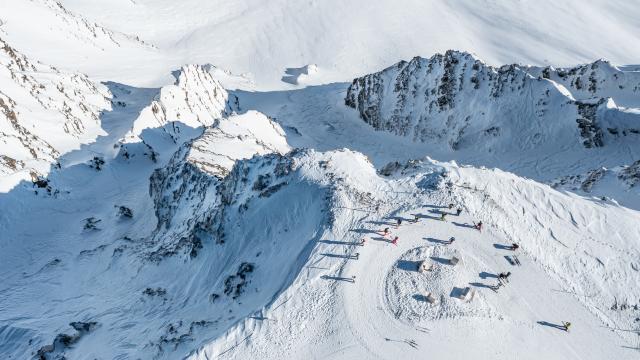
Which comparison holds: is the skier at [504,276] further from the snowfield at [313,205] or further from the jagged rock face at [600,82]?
the jagged rock face at [600,82]

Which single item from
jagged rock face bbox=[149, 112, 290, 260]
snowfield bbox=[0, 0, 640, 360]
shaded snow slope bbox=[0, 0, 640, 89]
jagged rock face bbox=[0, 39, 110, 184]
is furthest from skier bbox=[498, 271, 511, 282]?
A: shaded snow slope bbox=[0, 0, 640, 89]

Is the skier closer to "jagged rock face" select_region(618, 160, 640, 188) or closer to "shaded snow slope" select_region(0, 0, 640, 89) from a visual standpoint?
"jagged rock face" select_region(618, 160, 640, 188)

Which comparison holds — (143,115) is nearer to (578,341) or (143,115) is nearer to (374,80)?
(374,80)

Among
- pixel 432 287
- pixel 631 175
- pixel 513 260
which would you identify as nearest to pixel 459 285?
pixel 432 287

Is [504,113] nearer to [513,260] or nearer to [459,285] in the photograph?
[513,260]

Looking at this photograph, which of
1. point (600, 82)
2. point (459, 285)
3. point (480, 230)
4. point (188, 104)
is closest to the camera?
point (459, 285)
